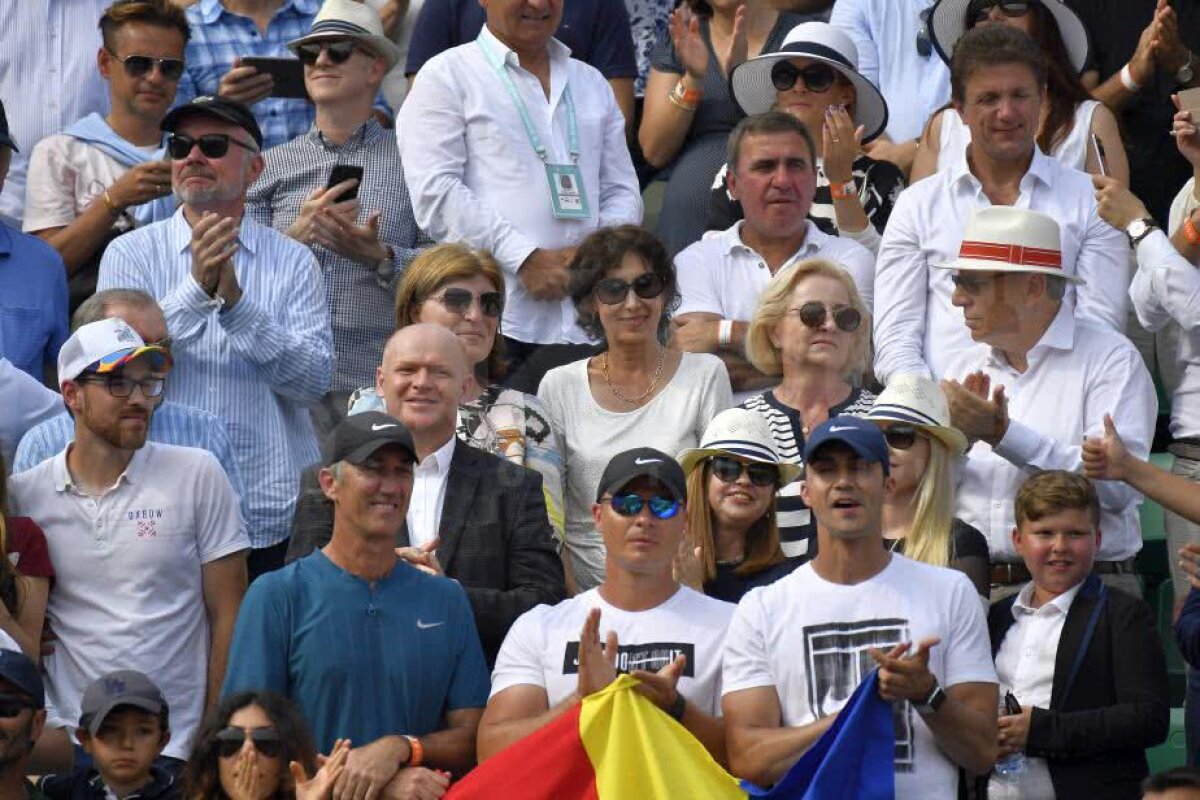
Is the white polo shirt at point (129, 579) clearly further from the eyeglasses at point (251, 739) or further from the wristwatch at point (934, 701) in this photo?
the wristwatch at point (934, 701)

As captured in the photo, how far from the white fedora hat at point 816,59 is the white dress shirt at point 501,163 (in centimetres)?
68

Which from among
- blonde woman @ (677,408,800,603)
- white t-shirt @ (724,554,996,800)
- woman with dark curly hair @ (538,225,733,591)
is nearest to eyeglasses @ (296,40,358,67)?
woman with dark curly hair @ (538,225,733,591)

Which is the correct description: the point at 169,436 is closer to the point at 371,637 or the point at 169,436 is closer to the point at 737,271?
the point at 371,637

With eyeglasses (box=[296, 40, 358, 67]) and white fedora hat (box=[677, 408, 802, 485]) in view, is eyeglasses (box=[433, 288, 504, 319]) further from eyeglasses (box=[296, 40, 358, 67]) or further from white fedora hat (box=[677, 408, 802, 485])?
eyeglasses (box=[296, 40, 358, 67])

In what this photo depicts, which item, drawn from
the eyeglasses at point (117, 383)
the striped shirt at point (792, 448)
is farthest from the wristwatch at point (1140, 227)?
the eyeglasses at point (117, 383)

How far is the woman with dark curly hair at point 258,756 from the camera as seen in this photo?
789cm

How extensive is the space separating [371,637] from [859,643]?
1578 mm

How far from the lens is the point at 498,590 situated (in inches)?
352

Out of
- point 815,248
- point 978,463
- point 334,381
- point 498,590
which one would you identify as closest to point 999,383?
point 978,463

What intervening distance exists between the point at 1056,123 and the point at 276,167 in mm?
3484

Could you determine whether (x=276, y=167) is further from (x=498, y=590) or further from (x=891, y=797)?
(x=891, y=797)

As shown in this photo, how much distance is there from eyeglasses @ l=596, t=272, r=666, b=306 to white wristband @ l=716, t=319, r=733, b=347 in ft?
2.26

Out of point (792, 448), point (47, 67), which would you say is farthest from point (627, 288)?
point (47, 67)

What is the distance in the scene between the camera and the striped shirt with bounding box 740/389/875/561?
9.34 m
